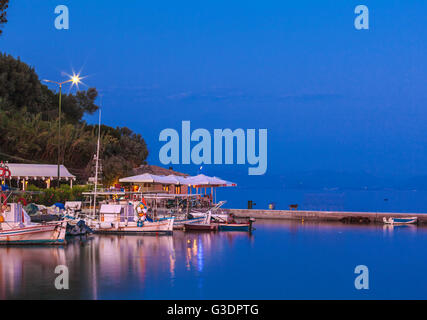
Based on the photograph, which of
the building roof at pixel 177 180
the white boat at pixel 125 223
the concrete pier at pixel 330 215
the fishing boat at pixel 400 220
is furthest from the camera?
the concrete pier at pixel 330 215

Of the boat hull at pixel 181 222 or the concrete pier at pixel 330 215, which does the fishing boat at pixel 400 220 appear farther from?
the boat hull at pixel 181 222

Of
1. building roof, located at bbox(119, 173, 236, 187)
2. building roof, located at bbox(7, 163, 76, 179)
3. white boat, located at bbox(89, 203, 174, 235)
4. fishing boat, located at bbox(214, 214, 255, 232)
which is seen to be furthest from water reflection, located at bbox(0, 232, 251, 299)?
building roof, located at bbox(7, 163, 76, 179)

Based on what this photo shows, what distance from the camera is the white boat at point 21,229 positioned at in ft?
91.8

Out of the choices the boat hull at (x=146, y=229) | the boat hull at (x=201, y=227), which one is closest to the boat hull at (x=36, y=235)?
the boat hull at (x=146, y=229)

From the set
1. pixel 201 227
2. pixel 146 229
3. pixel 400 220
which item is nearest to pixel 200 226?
pixel 201 227

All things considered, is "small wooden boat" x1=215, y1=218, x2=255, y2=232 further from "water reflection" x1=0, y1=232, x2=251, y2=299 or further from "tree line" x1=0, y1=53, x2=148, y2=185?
"tree line" x1=0, y1=53, x2=148, y2=185

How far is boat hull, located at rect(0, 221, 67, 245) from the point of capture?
2806 cm

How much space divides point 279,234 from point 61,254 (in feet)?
56.4

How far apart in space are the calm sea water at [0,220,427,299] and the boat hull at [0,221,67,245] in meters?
0.77

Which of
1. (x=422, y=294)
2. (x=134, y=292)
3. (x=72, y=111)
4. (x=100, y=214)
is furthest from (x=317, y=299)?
(x=72, y=111)

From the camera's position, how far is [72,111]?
83688 millimetres

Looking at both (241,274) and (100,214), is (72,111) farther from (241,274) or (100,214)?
(241,274)

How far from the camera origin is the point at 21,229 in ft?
91.9

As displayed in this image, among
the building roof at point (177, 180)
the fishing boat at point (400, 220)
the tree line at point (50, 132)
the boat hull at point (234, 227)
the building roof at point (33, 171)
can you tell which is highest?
the tree line at point (50, 132)
